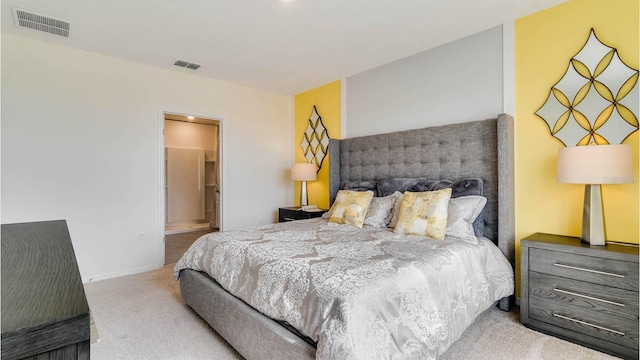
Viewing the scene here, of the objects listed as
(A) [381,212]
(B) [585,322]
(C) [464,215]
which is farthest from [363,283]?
(B) [585,322]

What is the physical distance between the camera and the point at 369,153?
3797mm

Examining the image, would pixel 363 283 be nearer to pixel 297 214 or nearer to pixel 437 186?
pixel 437 186

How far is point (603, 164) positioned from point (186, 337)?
10.1ft

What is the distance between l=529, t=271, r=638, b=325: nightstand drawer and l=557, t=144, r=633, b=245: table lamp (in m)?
0.32

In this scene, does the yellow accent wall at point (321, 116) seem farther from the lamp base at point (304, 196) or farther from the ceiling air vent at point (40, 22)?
the ceiling air vent at point (40, 22)

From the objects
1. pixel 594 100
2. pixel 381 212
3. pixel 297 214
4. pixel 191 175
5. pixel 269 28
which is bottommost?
pixel 297 214

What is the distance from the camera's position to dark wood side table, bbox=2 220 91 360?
544 millimetres

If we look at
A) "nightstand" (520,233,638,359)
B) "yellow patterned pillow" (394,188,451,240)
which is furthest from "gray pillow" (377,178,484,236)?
"nightstand" (520,233,638,359)

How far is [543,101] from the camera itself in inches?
101

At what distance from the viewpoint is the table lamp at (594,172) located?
1951 millimetres

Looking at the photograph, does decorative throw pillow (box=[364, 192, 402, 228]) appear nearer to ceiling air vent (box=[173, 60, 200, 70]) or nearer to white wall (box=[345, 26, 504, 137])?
white wall (box=[345, 26, 504, 137])

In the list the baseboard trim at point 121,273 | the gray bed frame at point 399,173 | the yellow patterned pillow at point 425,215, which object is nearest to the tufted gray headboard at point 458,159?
the gray bed frame at point 399,173

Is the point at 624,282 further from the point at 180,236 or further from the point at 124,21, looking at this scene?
the point at 180,236

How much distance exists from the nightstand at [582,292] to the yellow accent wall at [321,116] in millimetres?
2660
